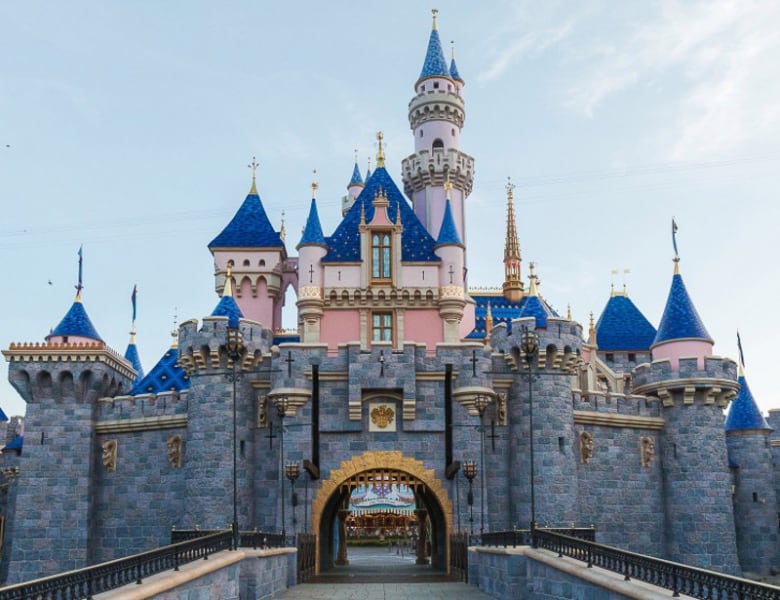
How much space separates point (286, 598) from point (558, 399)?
11.2m

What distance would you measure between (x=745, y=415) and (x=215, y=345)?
2082 centimetres

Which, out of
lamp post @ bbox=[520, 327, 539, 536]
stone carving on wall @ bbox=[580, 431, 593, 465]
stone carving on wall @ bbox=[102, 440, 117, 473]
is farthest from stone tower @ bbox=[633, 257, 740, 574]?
stone carving on wall @ bbox=[102, 440, 117, 473]

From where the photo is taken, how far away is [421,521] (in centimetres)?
4022

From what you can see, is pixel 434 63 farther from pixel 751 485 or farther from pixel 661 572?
pixel 661 572

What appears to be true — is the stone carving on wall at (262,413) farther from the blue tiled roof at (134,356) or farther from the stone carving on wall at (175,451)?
the blue tiled roof at (134,356)

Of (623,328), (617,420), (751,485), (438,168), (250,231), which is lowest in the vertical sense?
(751,485)

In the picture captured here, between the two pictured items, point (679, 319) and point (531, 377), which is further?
point (679, 319)

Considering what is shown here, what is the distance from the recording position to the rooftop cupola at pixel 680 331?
31.4m

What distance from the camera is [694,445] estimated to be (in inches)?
1196

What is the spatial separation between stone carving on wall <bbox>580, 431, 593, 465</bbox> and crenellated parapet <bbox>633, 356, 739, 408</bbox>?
352 cm

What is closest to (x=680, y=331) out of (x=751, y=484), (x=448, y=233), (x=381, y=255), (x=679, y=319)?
(x=679, y=319)

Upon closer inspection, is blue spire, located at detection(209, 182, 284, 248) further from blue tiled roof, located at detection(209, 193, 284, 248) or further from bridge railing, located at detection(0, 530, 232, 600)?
bridge railing, located at detection(0, 530, 232, 600)

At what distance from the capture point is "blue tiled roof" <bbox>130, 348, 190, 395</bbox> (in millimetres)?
35094

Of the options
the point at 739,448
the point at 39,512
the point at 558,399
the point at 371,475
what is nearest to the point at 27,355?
the point at 39,512
